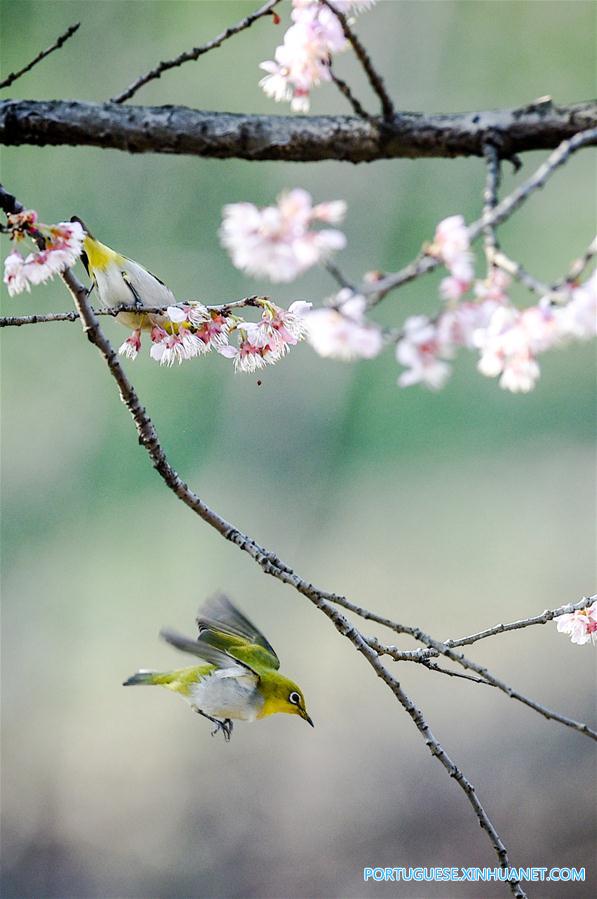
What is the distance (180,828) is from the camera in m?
2.22

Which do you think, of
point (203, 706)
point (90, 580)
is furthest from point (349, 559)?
point (203, 706)

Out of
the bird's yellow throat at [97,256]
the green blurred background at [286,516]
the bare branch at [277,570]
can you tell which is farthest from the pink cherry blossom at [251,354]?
the green blurred background at [286,516]

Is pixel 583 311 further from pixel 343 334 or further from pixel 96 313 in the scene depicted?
pixel 96 313

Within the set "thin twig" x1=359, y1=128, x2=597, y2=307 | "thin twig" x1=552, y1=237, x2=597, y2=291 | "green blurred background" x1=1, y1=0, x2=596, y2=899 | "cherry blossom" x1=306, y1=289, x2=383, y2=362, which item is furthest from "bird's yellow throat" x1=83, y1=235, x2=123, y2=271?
"green blurred background" x1=1, y1=0, x2=596, y2=899

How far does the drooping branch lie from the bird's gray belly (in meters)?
0.65

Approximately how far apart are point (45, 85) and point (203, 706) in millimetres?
2319

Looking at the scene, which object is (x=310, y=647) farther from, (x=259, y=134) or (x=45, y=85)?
(x=45, y=85)

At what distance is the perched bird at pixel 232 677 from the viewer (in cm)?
95

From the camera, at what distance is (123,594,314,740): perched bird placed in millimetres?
948

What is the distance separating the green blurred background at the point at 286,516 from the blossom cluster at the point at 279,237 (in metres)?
1.64

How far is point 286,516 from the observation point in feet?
8.52

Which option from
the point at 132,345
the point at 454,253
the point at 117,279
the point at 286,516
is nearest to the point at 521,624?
the point at 454,253

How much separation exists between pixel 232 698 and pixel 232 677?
0.08 ft

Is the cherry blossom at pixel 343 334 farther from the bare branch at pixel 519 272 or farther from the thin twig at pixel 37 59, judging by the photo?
the thin twig at pixel 37 59
